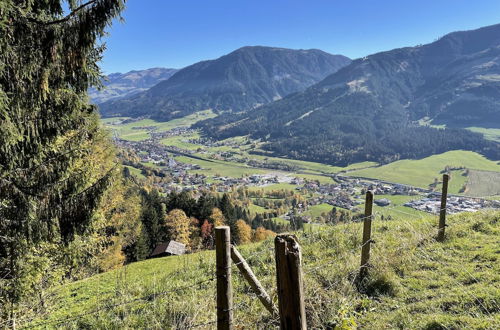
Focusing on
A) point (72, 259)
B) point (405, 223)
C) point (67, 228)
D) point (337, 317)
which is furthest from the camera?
point (405, 223)

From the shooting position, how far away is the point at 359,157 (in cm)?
18550

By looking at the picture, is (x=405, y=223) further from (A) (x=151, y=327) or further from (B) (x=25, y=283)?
(B) (x=25, y=283)

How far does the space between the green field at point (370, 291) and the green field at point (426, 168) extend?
368 feet

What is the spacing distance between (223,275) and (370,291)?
386 cm

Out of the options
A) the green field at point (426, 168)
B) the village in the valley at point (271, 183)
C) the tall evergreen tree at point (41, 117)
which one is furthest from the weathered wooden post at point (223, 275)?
the green field at point (426, 168)

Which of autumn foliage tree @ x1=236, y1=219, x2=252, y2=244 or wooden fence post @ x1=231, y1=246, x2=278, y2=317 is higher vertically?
wooden fence post @ x1=231, y1=246, x2=278, y2=317

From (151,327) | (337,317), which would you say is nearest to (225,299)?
(337,317)

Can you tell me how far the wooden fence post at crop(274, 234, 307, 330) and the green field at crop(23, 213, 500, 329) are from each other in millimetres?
1549

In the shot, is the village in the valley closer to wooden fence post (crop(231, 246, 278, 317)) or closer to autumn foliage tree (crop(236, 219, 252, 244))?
autumn foliage tree (crop(236, 219, 252, 244))

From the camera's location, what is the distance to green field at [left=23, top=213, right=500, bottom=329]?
4.84 metres

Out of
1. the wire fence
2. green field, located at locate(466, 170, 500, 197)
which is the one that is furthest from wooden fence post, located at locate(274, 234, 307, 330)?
green field, located at locate(466, 170, 500, 197)

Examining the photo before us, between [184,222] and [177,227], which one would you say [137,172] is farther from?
[177,227]

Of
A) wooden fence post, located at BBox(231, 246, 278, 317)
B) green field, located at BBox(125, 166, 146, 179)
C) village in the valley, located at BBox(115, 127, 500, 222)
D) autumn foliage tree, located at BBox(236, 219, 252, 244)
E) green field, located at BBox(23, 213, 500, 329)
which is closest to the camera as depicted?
wooden fence post, located at BBox(231, 246, 278, 317)

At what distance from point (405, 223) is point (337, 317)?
6206 mm
